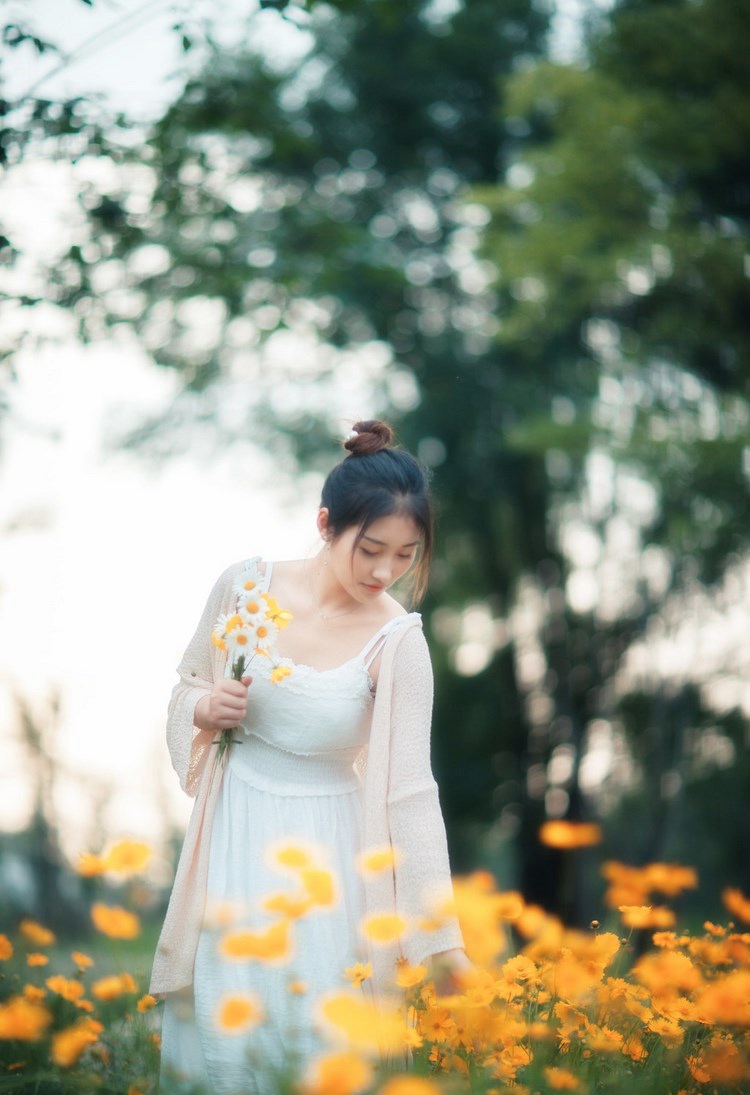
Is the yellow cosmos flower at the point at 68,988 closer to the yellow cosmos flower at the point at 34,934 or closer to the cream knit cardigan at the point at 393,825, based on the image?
the yellow cosmos flower at the point at 34,934

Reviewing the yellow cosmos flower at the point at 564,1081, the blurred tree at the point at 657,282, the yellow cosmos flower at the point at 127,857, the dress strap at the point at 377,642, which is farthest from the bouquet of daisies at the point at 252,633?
the blurred tree at the point at 657,282

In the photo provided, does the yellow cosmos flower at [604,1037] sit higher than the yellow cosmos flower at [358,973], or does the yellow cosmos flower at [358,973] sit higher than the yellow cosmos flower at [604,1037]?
the yellow cosmos flower at [358,973]

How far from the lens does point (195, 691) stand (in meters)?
2.64

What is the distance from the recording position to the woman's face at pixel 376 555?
2.52 metres

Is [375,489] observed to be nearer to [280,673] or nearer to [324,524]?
[324,524]

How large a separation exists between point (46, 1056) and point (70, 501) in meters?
7.48

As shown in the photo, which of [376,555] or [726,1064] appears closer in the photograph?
[726,1064]

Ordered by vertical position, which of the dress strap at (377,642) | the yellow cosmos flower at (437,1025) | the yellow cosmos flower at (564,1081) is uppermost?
the dress strap at (377,642)

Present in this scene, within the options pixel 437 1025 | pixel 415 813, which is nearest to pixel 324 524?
pixel 415 813

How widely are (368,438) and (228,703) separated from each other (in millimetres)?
778

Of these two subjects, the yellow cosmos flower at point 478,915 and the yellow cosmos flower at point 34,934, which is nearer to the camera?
the yellow cosmos flower at point 478,915

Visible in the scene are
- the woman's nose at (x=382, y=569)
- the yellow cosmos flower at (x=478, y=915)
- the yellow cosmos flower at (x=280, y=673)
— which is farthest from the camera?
the woman's nose at (x=382, y=569)

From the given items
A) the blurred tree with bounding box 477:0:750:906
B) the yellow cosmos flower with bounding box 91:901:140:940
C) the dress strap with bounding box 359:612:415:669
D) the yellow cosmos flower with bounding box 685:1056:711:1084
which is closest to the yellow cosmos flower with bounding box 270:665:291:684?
the dress strap with bounding box 359:612:415:669

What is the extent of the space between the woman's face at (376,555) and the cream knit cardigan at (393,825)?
118 millimetres
